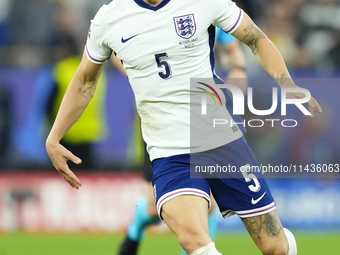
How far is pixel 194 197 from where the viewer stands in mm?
3631

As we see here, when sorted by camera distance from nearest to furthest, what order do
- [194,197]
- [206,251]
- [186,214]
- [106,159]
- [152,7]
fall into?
[206,251]
[186,214]
[194,197]
[152,7]
[106,159]

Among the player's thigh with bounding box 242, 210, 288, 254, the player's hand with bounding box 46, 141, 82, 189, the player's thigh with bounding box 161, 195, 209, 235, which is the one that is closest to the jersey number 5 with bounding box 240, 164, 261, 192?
the player's thigh with bounding box 242, 210, 288, 254

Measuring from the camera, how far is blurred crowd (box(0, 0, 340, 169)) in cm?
827

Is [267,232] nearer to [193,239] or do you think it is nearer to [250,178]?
[250,178]

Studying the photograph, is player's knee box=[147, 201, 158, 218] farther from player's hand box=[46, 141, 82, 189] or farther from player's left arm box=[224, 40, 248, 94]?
player's left arm box=[224, 40, 248, 94]

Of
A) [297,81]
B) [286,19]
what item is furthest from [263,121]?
[286,19]

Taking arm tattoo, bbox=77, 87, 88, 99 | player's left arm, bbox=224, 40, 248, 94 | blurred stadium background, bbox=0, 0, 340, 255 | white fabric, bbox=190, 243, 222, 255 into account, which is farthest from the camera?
blurred stadium background, bbox=0, 0, 340, 255

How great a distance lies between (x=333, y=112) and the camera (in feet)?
27.8

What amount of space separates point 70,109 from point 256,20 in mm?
6118

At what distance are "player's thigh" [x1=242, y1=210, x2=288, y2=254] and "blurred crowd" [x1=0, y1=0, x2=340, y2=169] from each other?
4.53 meters

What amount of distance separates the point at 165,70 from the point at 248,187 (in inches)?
37.4

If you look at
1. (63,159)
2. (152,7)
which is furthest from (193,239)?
(152,7)

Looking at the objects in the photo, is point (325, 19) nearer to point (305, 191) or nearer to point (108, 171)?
point (305, 191)

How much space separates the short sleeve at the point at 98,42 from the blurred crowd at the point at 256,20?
483 cm
